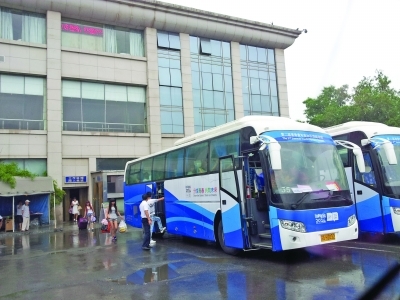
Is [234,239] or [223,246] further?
[223,246]

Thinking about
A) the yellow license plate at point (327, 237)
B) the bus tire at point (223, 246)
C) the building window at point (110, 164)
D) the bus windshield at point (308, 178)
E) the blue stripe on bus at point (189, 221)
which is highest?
the building window at point (110, 164)

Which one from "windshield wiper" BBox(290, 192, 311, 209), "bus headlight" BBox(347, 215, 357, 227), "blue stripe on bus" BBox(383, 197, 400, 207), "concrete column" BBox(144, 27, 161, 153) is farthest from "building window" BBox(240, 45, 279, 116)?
"windshield wiper" BBox(290, 192, 311, 209)

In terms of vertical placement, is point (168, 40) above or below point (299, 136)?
above

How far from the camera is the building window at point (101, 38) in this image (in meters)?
27.0

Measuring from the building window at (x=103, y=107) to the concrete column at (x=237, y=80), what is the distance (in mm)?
7538

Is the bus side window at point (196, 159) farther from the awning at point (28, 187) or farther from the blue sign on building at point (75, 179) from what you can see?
the blue sign on building at point (75, 179)

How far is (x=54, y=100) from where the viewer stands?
25609 mm

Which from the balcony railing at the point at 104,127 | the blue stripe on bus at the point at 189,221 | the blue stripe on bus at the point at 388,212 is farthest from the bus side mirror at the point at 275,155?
the balcony railing at the point at 104,127

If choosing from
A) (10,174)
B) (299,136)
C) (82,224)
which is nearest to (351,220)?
(299,136)

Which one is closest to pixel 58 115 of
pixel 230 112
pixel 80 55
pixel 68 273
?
pixel 80 55

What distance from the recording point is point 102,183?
81.5ft

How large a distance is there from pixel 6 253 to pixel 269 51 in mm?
27384

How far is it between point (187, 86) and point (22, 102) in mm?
11800

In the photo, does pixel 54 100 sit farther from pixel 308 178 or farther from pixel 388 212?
pixel 388 212
